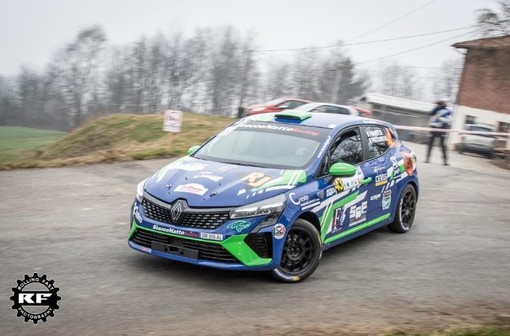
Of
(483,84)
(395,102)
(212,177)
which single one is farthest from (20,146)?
(212,177)

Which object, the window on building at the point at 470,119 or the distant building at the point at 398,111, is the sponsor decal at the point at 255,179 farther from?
the distant building at the point at 398,111

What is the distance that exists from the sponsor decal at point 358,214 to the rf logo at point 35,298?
353 centimetres

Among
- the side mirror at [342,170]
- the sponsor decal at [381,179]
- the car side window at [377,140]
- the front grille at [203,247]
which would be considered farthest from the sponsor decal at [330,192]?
the front grille at [203,247]

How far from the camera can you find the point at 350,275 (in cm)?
684

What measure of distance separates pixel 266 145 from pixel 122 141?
14420 millimetres

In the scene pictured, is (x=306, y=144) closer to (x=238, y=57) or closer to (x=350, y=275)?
(x=350, y=275)

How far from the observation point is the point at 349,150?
768 cm

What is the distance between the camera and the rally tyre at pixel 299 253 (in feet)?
20.7

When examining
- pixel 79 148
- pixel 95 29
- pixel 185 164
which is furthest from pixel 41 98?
pixel 185 164

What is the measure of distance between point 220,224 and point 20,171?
9042 mm

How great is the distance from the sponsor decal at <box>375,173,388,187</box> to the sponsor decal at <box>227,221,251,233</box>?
2601mm

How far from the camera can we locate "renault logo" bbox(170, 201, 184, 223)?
611 centimetres

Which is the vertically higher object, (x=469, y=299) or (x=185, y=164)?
(x=185, y=164)

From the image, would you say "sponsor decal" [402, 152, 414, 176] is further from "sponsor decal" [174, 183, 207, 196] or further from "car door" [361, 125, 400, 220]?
"sponsor decal" [174, 183, 207, 196]
